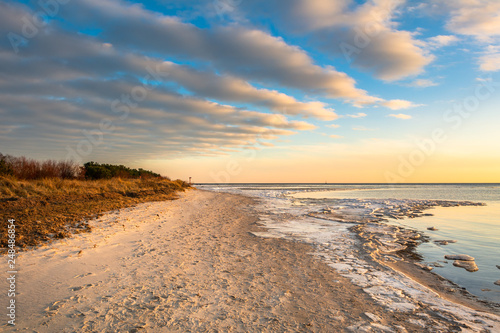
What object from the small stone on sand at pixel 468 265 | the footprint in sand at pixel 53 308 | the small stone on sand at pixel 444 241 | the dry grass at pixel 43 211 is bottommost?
the small stone on sand at pixel 444 241

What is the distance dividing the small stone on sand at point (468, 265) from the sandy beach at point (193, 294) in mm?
3003

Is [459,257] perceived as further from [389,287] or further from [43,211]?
[43,211]

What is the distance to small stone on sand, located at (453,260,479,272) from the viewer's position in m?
7.04

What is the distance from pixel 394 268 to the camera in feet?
22.6

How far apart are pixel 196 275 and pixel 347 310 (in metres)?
2.88

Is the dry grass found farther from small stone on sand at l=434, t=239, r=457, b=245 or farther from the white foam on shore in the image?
small stone on sand at l=434, t=239, r=457, b=245

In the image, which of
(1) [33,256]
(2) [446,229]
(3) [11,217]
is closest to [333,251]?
(1) [33,256]

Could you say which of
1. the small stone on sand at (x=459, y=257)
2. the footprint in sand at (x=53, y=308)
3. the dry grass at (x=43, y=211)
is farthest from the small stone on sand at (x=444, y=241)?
the dry grass at (x=43, y=211)

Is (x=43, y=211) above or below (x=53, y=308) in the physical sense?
above

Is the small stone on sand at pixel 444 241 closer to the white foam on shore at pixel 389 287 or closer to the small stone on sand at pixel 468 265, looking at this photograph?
the small stone on sand at pixel 468 265

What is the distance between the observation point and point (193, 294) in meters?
4.69

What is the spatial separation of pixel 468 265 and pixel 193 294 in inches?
282

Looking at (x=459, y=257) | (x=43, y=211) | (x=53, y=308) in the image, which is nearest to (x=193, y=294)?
(x=53, y=308)

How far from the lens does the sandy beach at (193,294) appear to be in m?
3.79
